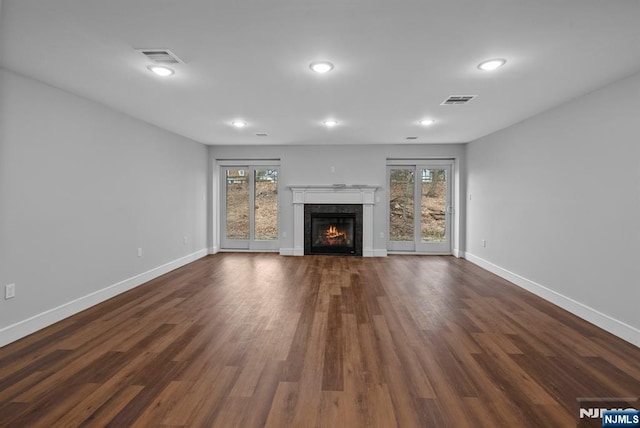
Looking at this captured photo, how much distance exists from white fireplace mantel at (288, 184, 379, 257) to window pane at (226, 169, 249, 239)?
114 centimetres

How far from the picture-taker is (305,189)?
695 centimetres

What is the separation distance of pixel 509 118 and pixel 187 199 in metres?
5.43

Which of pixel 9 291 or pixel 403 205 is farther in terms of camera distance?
pixel 403 205

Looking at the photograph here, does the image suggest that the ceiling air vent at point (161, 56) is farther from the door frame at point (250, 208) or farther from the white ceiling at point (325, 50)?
the door frame at point (250, 208)

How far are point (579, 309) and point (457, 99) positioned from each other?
2.61 m

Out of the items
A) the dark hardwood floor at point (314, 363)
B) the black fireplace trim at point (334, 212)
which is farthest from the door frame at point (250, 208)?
the dark hardwood floor at point (314, 363)

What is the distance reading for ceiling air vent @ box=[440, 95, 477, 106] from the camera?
355 centimetres

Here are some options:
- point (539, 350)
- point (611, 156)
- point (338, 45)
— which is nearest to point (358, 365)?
point (539, 350)

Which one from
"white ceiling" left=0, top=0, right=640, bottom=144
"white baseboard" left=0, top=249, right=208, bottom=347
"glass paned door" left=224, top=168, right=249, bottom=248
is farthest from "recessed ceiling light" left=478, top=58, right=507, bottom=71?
"glass paned door" left=224, top=168, right=249, bottom=248

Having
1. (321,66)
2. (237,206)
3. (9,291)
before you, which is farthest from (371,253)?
(9,291)

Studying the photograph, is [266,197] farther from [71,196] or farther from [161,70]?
[161,70]

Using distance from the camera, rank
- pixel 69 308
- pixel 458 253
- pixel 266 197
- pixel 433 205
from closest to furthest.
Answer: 1. pixel 69 308
2. pixel 458 253
3. pixel 433 205
4. pixel 266 197

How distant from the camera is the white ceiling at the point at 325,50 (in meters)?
1.92

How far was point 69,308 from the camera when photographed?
3.35 meters
